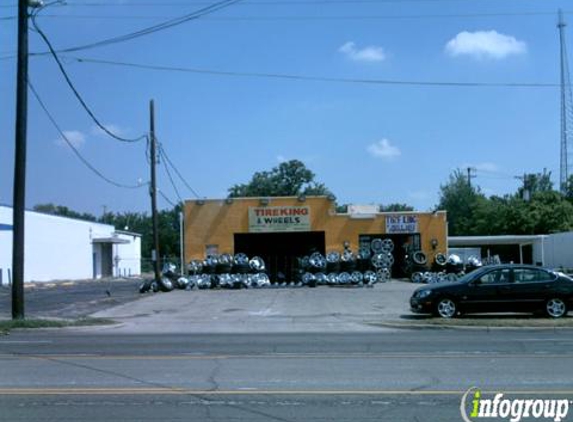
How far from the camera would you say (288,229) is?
46.3m

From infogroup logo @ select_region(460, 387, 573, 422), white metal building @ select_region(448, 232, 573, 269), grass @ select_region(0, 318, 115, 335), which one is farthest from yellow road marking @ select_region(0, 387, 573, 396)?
white metal building @ select_region(448, 232, 573, 269)

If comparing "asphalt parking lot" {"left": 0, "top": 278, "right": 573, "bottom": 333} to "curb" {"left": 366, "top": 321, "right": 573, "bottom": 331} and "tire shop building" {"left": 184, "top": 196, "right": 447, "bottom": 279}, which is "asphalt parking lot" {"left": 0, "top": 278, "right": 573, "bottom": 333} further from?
"tire shop building" {"left": 184, "top": 196, "right": 447, "bottom": 279}

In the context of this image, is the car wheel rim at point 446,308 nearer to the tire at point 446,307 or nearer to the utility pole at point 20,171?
the tire at point 446,307

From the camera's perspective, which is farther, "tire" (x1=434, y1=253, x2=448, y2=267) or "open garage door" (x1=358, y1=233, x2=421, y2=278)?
"open garage door" (x1=358, y1=233, x2=421, y2=278)

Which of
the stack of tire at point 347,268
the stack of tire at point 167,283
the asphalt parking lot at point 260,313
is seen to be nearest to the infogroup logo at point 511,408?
the asphalt parking lot at point 260,313

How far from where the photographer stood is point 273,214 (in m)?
46.1

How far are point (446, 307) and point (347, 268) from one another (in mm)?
22219

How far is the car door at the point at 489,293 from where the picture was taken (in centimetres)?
2120

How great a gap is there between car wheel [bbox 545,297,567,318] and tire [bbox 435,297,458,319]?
2.58 m

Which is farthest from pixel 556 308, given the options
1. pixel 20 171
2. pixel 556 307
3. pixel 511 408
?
pixel 20 171

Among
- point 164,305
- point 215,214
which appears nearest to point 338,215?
point 215,214

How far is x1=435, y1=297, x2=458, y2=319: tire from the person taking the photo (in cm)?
2136

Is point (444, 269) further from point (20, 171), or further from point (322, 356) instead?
point (322, 356)

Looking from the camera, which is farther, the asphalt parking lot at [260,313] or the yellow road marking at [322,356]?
the asphalt parking lot at [260,313]
